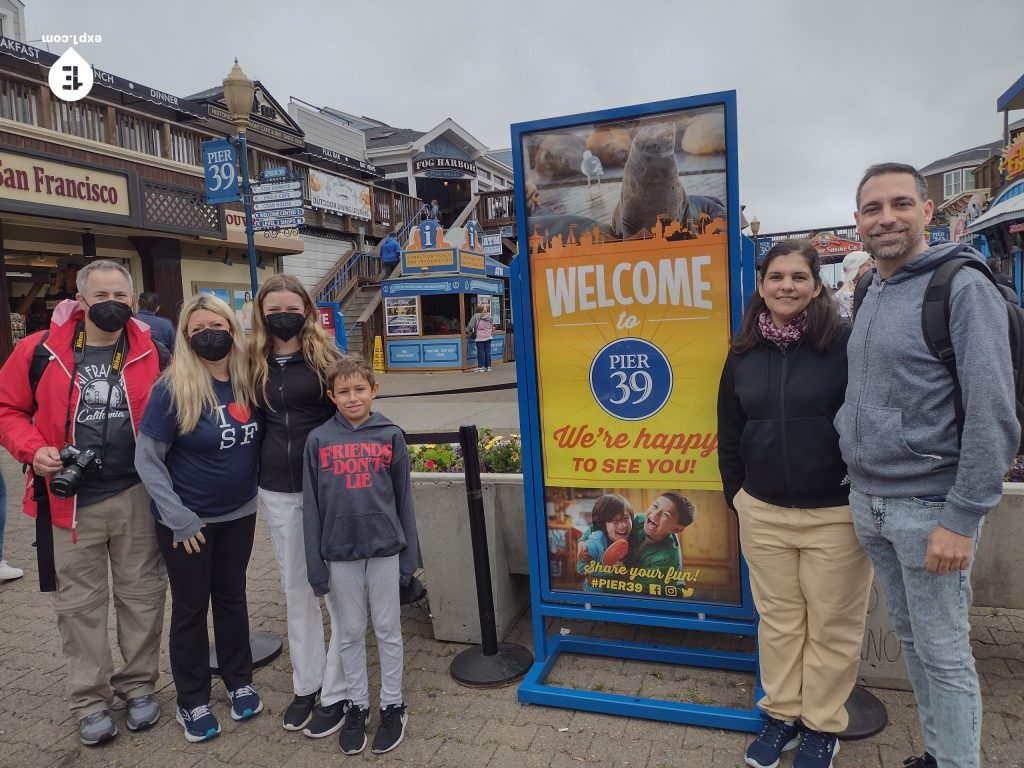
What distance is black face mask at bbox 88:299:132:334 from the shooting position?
9.42 ft

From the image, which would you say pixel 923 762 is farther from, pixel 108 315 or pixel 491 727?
pixel 108 315

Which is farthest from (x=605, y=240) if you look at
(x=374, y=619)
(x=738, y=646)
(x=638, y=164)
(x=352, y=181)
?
(x=352, y=181)

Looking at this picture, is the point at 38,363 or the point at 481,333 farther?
the point at 481,333

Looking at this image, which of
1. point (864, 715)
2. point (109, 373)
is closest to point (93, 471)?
point (109, 373)

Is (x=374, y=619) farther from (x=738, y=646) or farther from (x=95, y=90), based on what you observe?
(x=95, y=90)

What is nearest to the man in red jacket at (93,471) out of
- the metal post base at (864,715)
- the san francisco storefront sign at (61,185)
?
the metal post base at (864,715)

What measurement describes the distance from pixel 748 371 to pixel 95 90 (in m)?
15.7

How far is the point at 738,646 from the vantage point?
3453mm

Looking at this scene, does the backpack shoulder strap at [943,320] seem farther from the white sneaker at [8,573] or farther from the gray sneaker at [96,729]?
the white sneaker at [8,573]

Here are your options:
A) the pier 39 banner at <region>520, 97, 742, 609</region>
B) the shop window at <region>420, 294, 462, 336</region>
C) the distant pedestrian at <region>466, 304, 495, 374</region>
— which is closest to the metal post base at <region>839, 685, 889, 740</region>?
the pier 39 banner at <region>520, 97, 742, 609</region>

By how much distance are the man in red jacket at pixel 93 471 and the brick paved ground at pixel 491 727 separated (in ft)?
0.92

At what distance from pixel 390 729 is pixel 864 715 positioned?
6.34 ft

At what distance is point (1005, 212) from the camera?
15.1m

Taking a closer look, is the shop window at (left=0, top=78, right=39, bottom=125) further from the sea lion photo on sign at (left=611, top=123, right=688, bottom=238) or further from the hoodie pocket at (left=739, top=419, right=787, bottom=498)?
the hoodie pocket at (left=739, top=419, right=787, bottom=498)
